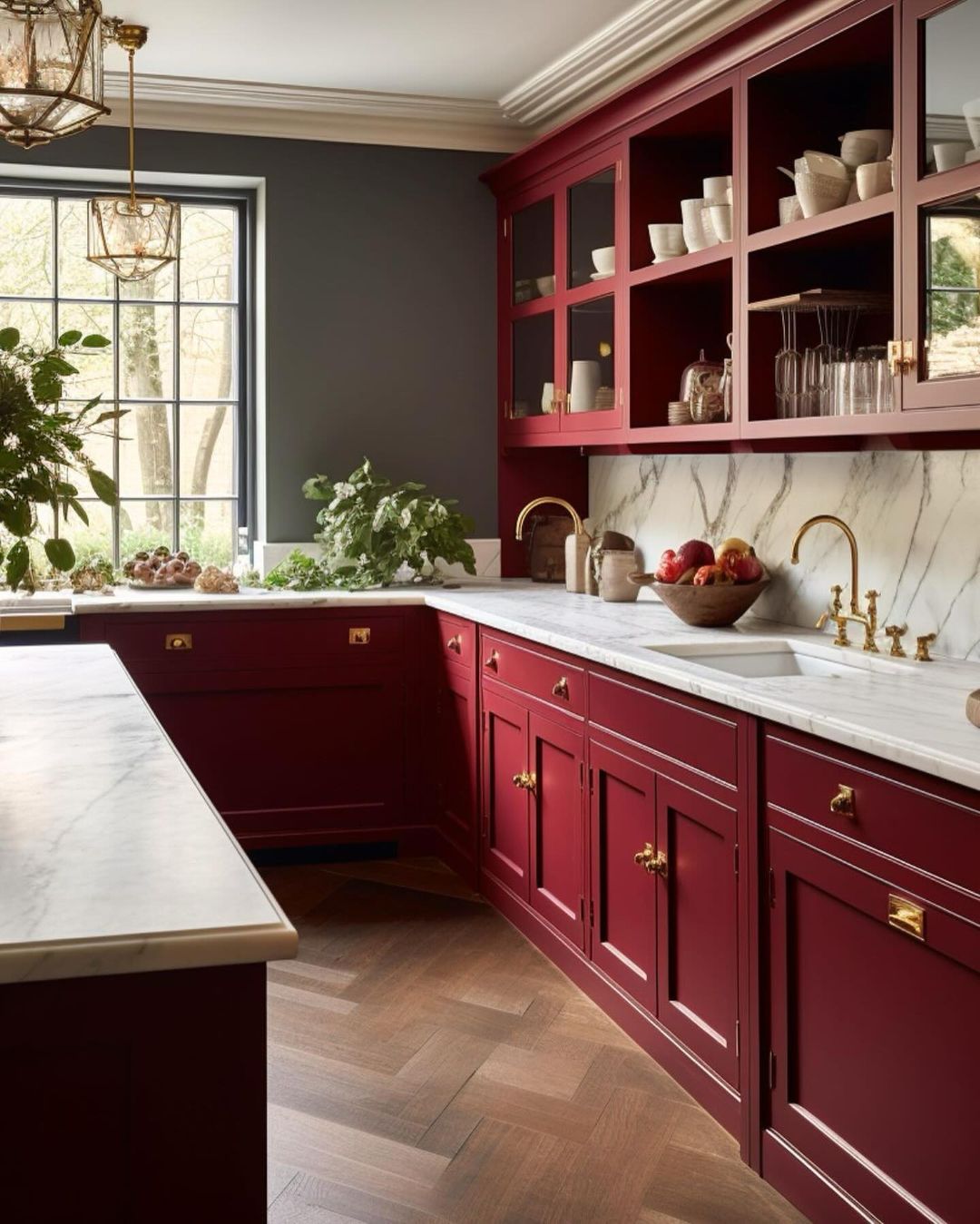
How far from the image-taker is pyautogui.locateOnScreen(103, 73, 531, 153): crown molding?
4824 mm

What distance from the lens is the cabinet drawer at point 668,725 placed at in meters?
2.65

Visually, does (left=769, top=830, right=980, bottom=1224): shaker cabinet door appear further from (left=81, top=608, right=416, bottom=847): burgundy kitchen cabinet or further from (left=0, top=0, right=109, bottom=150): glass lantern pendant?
(left=81, top=608, right=416, bottom=847): burgundy kitchen cabinet

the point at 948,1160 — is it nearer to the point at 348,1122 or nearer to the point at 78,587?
the point at 348,1122

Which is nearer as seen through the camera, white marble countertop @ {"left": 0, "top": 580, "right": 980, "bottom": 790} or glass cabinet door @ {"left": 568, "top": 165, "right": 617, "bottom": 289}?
white marble countertop @ {"left": 0, "top": 580, "right": 980, "bottom": 790}

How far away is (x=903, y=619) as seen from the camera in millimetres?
3244

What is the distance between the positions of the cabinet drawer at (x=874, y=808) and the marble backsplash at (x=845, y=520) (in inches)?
31.9

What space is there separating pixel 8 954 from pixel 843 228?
2476 mm

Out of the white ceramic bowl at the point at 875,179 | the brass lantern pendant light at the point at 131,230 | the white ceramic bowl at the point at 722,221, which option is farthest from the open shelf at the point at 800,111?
the brass lantern pendant light at the point at 131,230

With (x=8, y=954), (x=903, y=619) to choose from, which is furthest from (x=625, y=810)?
(x=8, y=954)

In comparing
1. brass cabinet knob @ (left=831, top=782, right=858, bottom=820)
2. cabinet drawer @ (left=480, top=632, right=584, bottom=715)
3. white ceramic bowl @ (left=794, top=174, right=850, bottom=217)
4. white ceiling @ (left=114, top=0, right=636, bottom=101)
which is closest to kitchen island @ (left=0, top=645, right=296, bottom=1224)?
brass cabinet knob @ (left=831, top=782, right=858, bottom=820)

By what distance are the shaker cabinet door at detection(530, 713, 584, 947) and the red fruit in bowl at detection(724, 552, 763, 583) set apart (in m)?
0.61

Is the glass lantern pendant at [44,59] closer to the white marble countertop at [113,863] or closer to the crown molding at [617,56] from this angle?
the white marble countertop at [113,863]

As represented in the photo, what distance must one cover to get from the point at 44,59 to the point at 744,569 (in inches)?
84.2

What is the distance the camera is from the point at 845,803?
2.22 meters
